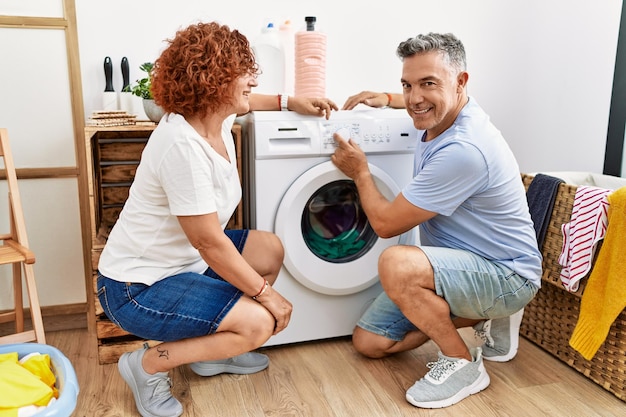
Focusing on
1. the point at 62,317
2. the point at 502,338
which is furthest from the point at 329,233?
the point at 62,317

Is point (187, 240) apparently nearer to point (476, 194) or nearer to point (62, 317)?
point (476, 194)

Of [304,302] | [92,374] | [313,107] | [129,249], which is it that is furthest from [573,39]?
[92,374]

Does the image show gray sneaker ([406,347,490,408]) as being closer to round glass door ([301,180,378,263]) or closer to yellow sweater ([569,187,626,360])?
yellow sweater ([569,187,626,360])

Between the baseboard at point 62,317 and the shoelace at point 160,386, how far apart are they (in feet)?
2.68

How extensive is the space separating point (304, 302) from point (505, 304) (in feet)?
2.29

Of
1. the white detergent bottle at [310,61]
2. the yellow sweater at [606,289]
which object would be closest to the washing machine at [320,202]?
the white detergent bottle at [310,61]

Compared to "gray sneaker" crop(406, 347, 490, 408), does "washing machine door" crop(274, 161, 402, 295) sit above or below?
above

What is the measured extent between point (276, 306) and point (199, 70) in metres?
0.66

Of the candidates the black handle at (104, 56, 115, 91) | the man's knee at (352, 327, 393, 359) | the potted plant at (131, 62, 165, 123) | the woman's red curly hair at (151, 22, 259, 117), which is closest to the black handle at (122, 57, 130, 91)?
the black handle at (104, 56, 115, 91)

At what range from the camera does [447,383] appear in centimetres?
175

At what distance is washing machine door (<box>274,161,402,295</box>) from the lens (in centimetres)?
193

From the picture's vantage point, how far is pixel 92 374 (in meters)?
1.91

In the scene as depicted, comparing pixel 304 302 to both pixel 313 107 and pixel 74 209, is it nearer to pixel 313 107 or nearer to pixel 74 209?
pixel 313 107

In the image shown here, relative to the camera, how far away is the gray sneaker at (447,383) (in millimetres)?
1727
